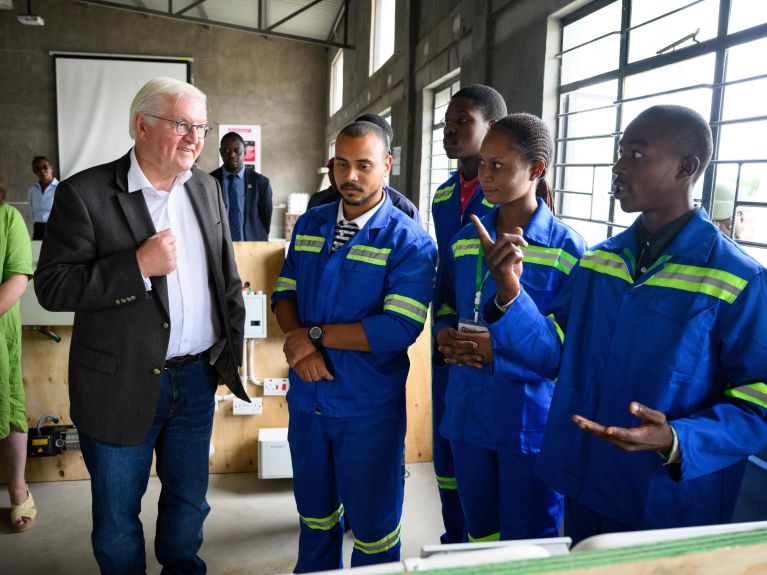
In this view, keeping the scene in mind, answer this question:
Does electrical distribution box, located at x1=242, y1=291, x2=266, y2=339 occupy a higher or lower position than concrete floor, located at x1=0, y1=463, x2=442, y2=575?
higher

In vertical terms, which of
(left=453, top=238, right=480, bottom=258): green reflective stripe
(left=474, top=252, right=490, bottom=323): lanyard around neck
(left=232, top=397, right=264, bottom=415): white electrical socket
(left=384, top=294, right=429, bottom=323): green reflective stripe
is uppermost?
(left=453, top=238, right=480, bottom=258): green reflective stripe

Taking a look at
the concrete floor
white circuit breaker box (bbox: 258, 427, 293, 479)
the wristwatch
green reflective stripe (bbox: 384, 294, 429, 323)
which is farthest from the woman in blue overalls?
white circuit breaker box (bbox: 258, 427, 293, 479)

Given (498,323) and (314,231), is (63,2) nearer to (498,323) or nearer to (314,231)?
(314,231)

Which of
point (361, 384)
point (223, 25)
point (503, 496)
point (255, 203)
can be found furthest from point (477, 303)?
point (223, 25)

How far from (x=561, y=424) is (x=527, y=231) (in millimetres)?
572

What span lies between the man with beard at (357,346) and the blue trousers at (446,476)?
40cm

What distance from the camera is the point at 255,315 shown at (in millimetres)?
3131

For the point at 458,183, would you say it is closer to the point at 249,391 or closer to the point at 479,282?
the point at 479,282

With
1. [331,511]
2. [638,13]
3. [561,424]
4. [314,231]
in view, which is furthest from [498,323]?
[638,13]

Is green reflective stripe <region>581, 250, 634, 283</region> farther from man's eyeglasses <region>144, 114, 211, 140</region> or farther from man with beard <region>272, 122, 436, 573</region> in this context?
man's eyeglasses <region>144, 114, 211, 140</region>

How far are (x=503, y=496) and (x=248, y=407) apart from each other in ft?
6.25

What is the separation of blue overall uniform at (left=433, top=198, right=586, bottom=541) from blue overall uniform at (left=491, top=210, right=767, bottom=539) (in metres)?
0.22

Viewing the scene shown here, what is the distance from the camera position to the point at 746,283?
117 cm

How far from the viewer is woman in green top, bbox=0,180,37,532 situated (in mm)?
2389
